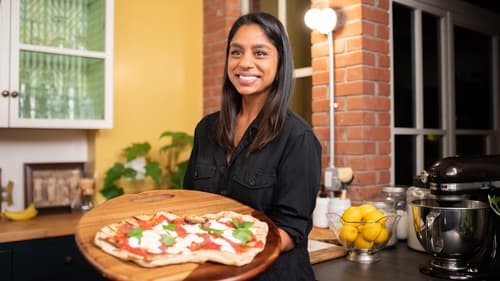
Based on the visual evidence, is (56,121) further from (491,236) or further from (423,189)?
(491,236)

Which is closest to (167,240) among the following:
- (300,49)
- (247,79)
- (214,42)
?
(247,79)

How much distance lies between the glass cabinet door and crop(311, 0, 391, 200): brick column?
1.29 m

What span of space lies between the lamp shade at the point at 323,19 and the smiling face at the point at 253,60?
101 centimetres

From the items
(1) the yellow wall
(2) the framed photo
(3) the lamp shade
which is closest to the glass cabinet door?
(1) the yellow wall

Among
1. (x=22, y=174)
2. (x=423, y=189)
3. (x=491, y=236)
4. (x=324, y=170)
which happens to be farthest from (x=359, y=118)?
(x=22, y=174)

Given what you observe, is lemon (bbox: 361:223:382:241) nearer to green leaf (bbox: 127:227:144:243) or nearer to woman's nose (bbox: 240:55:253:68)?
woman's nose (bbox: 240:55:253:68)

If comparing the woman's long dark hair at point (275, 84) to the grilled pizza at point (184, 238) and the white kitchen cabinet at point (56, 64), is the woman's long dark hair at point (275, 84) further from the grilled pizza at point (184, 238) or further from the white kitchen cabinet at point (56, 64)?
the white kitchen cabinet at point (56, 64)

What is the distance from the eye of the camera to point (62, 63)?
2.53 metres

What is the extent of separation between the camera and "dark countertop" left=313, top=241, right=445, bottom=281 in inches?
57.8

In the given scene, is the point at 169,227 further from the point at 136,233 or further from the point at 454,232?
the point at 454,232

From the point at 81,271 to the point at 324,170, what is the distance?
53.3 inches

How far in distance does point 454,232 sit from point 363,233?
1.04ft

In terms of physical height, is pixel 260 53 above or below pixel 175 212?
above

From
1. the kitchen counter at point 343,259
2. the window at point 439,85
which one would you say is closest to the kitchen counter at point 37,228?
the kitchen counter at point 343,259
